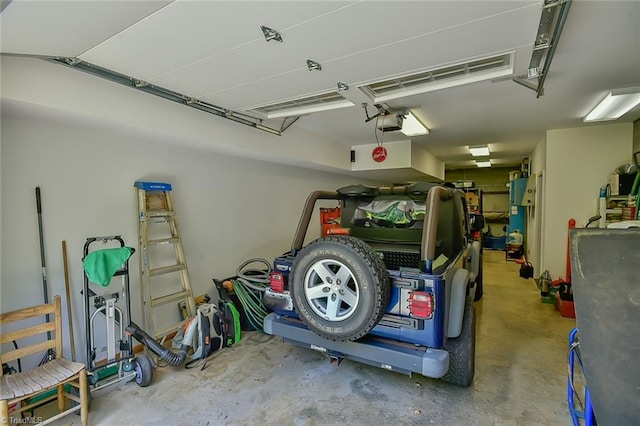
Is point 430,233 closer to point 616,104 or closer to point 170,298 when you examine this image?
point 170,298

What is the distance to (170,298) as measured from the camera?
345 centimetres

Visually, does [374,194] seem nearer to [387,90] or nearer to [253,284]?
[387,90]

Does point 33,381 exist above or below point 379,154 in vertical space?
below

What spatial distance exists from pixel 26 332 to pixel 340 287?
2.28 m

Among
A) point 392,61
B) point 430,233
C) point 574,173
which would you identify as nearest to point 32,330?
point 430,233

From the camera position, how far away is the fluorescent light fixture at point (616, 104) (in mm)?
3171

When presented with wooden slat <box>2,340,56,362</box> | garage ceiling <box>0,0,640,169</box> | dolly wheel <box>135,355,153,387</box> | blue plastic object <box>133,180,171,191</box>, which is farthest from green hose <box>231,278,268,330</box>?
garage ceiling <box>0,0,640,169</box>

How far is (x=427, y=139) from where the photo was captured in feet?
19.0

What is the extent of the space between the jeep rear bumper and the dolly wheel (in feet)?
3.55

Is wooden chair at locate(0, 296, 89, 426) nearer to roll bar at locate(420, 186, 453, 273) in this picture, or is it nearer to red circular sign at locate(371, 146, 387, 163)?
roll bar at locate(420, 186, 453, 273)

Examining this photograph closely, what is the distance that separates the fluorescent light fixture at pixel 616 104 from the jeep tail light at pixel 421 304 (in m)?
3.03

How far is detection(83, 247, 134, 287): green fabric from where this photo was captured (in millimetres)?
2545

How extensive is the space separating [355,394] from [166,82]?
9.91 feet

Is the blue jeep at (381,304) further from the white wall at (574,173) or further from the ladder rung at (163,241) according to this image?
the white wall at (574,173)
